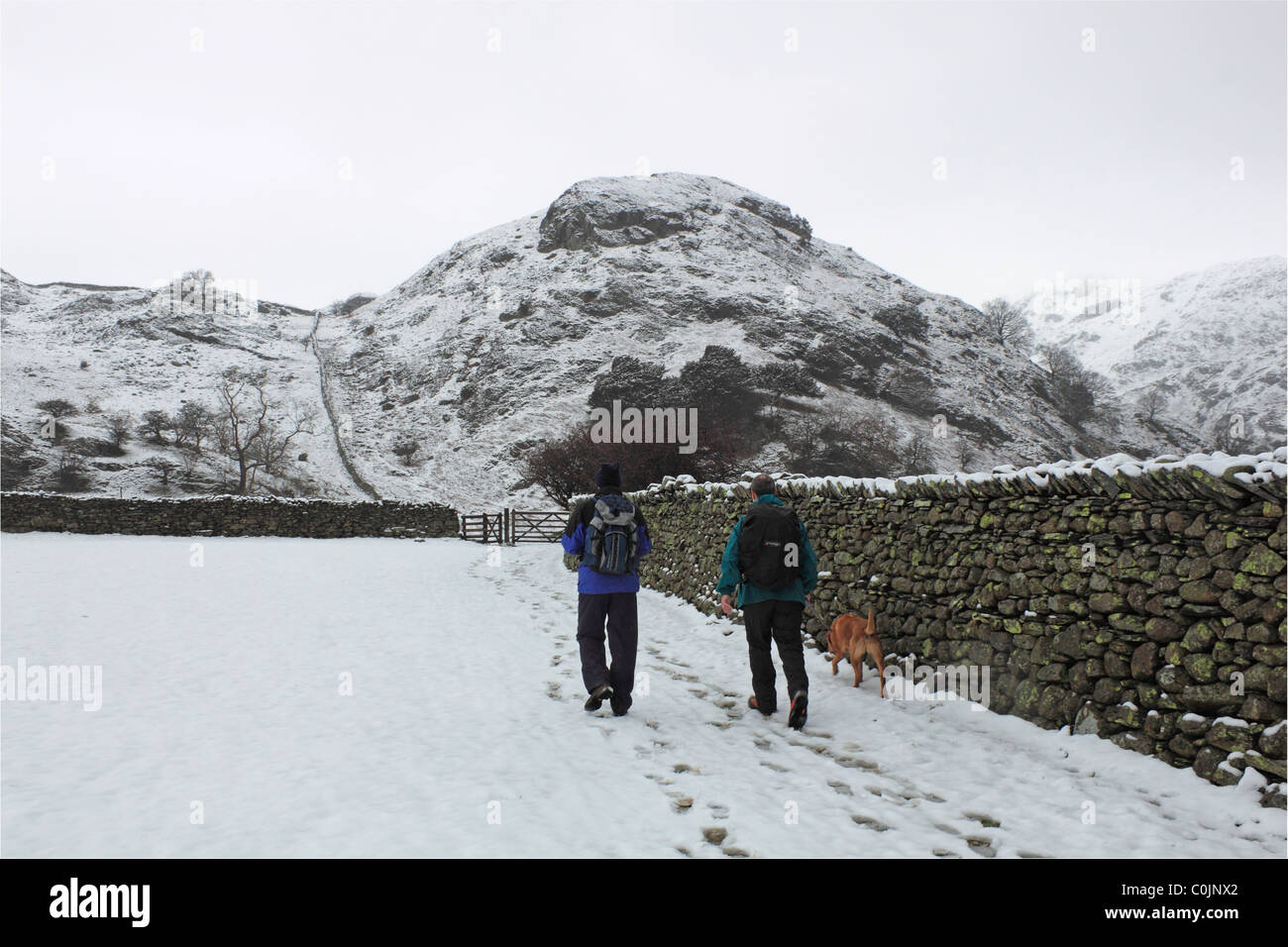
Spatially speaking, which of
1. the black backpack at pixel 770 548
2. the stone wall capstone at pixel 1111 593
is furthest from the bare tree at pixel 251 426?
the stone wall capstone at pixel 1111 593

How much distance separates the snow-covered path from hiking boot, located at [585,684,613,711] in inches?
4.1

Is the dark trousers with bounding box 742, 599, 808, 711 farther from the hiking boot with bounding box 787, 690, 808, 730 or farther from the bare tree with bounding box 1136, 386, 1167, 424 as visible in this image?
the bare tree with bounding box 1136, 386, 1167, 424

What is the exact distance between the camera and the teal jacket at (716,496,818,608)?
5680 millimetres

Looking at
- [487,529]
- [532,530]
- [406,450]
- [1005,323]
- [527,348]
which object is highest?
[1005,323]

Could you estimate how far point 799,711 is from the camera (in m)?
5.43

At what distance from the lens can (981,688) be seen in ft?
18.5

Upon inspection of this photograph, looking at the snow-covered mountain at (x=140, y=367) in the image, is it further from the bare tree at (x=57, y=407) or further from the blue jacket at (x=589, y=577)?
the blue jacket at (x=589, y=577)

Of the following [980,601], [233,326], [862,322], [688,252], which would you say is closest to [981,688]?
[980,601]

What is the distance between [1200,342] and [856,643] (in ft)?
468

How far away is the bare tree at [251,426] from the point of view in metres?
42.0

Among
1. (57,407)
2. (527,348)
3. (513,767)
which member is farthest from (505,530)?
(57,407)

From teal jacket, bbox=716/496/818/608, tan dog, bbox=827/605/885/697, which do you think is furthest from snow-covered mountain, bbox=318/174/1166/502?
teal jacket, bbox=716/496/818/608

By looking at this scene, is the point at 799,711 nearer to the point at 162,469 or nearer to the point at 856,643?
the point at 856,643
